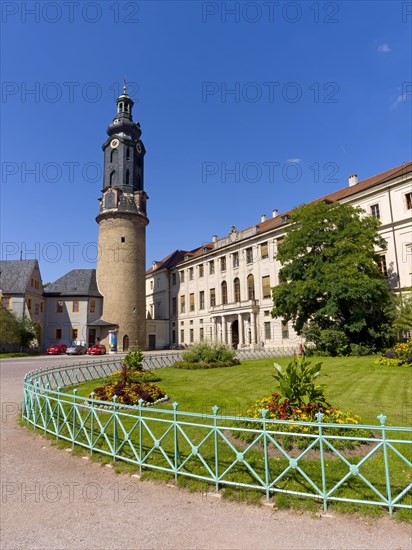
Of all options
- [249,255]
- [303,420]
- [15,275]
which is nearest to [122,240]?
[15,275]

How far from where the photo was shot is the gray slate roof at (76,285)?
159 ft

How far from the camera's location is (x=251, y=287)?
1711 inches

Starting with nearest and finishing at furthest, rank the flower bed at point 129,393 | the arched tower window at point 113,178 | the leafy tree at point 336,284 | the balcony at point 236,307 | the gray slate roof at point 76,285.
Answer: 1. the flower bed at point 129,393
2. the leafy tree at point 336,284
3. the balcony at point 236,307
4. the gray slate roof at point 76,285
5. the arched tower window at point 113,178

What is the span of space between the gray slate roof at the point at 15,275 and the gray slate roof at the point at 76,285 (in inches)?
158

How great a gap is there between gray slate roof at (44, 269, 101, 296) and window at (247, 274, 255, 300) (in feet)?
66.0

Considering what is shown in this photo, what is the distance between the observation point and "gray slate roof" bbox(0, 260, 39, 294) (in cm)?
4403

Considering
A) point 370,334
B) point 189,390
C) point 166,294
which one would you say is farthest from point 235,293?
point 189,390

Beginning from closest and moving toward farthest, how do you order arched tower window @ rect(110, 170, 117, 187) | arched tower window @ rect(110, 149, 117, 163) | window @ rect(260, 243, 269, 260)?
window @ rect(260, 243, 269, 260) < arched tower window @ rect(110, 170, 117, 187) < arched tower window @ rect(110, 149, 117, 163)

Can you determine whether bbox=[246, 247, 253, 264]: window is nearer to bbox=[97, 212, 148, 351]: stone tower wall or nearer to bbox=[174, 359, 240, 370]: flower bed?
bbox=[97, 212, 148, 351]: stone tower wall

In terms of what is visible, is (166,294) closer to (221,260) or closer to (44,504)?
(221,260)

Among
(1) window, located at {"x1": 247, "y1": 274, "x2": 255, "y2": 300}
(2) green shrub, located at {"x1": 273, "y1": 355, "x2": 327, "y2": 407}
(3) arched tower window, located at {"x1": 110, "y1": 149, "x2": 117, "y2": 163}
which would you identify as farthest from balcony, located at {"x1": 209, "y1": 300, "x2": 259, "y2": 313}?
(2) green shrub, located at {"x1": 273, "y1": 355, "x2": 327, "y2": 407}

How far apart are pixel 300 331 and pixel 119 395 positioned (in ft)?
70.6

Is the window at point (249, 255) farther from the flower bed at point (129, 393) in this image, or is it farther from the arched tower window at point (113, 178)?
the flower bed at point (129, 393)

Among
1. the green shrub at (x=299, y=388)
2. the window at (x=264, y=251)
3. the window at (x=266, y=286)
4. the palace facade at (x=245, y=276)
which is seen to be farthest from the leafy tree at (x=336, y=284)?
the green shrub at (x=299, y=388)
